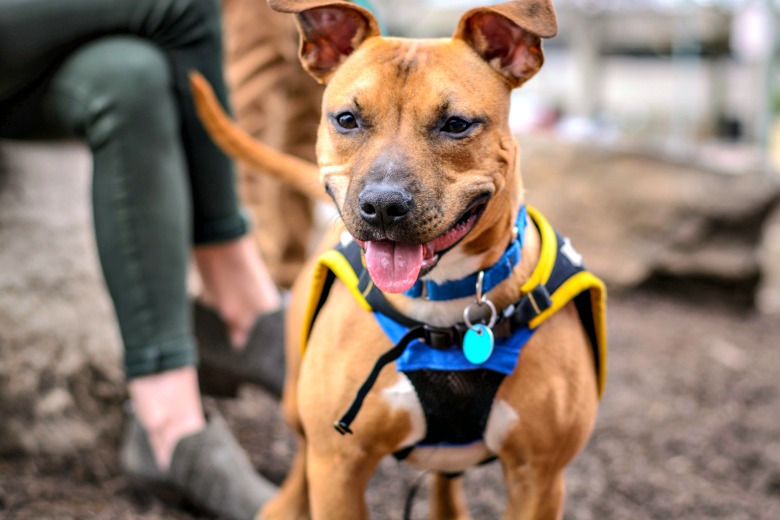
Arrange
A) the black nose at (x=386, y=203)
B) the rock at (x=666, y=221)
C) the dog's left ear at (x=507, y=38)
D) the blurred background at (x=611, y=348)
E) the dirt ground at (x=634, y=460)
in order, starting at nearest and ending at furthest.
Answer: the black nose at (x=386, y=203) < the dog's left ear at (x=507, y=38) < the dirt ground at (x=634, y=460) < the blurred background at (x=611, y=348) < the rock at (x=666, y=221)

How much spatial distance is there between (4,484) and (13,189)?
1130 mm

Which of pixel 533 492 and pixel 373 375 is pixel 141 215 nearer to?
pixel 373 375

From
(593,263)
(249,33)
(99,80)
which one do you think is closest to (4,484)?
(99,80)

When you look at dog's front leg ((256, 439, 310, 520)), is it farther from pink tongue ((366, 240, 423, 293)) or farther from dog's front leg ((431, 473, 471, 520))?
pink tongue ((366, 240, 423, 293))

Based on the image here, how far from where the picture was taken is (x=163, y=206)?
253 centimetres

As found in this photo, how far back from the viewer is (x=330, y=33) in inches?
78.2

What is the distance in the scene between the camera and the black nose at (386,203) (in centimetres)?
165

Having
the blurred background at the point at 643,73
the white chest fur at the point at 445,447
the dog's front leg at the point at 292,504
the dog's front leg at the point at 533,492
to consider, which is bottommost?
the blurred background at the point at 643,73

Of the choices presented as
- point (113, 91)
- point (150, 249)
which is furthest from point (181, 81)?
point (150, 249)

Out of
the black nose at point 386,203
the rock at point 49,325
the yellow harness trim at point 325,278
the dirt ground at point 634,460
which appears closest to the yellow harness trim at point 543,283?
the yellow harness trim at point 325,278

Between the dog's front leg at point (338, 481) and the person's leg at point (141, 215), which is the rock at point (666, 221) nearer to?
the person's leg at point (141, 215)

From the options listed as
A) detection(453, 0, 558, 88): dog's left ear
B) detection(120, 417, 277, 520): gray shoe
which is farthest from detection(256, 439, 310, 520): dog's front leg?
detection(453, 0, 558, 88): dog's left ear

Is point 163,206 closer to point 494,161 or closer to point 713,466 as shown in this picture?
point 494,161

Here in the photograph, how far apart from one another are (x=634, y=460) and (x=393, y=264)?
1817mm
